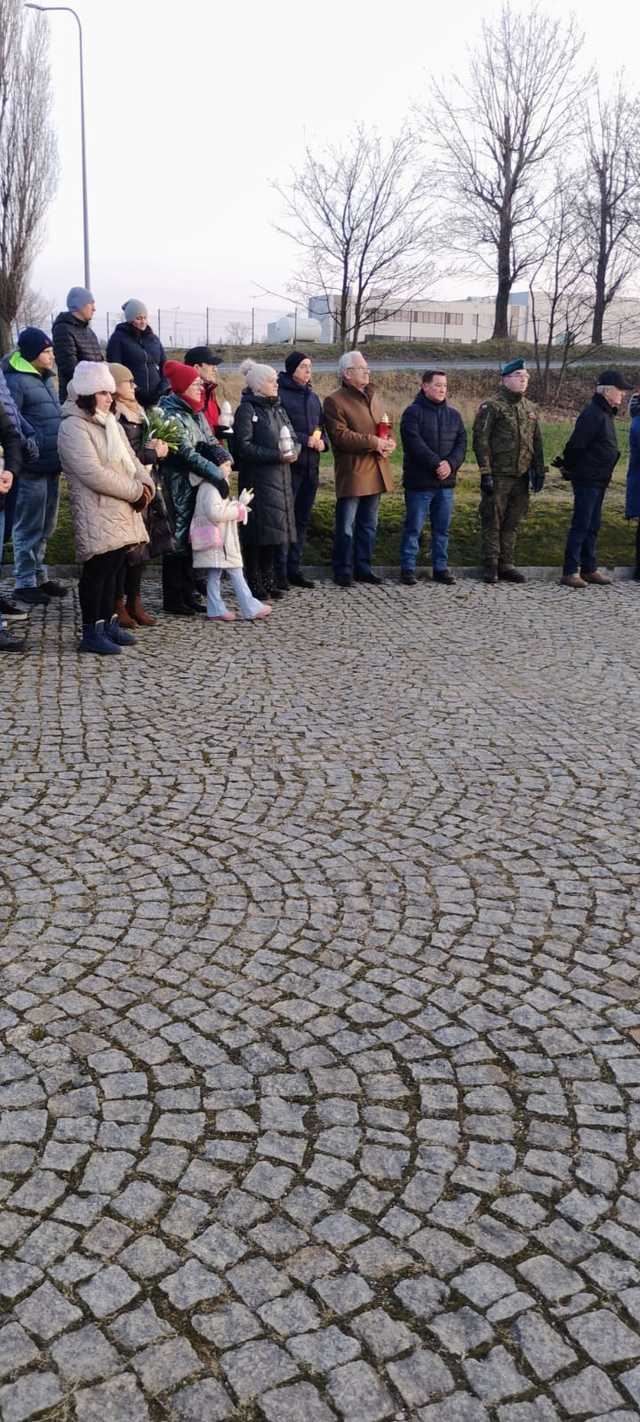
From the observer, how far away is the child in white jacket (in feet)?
31.3

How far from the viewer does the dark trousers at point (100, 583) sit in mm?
8328

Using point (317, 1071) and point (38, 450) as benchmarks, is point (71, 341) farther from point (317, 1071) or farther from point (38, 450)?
point (317, 1071)

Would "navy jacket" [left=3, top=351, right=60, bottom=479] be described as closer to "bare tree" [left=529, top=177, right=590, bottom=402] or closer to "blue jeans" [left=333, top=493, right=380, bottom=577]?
"blue jeans" [left=333, top=493, right=380, bottom=577]

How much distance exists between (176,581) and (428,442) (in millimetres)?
3120

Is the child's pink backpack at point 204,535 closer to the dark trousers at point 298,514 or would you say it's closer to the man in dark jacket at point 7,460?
the dark trousers at point 298,514

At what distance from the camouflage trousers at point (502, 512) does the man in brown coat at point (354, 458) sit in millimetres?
A: 1080

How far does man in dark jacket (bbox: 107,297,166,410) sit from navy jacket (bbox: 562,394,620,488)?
12.9 feet

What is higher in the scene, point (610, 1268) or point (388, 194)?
point (388, 194)

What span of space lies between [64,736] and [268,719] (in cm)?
116

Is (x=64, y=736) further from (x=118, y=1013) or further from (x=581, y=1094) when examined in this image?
(x=581, y=1094)

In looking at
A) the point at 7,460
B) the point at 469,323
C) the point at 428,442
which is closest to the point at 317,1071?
the point at 7,460

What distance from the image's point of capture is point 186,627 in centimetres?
956

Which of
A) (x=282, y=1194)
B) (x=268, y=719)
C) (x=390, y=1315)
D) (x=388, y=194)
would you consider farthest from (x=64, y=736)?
(x=388, y=194)

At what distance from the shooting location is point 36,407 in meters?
9.91
